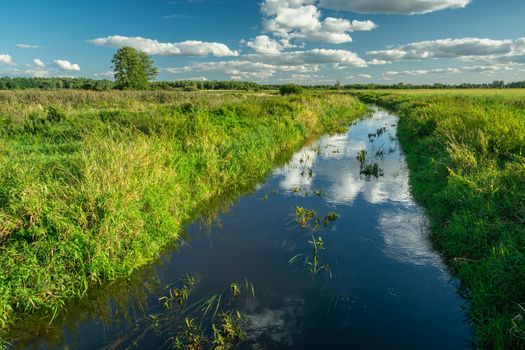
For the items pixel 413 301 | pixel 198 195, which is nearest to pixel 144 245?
pixel 198 195

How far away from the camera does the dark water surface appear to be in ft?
16.1

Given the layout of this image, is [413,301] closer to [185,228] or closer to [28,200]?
[185,228]

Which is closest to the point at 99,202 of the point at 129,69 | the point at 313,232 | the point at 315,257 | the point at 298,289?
the point at 298,289

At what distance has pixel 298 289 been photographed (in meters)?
6.01

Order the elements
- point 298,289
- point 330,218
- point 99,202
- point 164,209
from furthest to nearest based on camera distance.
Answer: point 330,218, point 164,209, point 99,202, point 298,289

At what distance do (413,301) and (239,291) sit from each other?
3.09m

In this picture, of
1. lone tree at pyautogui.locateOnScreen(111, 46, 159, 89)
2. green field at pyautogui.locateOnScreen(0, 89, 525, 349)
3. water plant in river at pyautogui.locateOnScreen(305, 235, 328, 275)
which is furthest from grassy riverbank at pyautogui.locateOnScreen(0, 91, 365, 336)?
lone tree at pyautogui.locateOnScreen(111, 46, 159, 89)

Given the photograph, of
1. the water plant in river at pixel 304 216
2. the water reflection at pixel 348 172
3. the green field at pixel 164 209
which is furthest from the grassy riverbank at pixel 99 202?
the water plant in river at pixel 304 216

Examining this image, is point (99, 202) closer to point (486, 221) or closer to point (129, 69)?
point (486, 221)

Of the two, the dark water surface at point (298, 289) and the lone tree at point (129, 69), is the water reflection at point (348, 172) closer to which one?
the dark water surface at point (298, 289)

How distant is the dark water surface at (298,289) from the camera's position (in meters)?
4.90

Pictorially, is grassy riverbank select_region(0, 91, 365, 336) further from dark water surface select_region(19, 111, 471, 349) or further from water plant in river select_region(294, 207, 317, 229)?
water plant in river select_region(294, 207, 317, 229)

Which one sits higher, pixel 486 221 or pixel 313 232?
pixel 486 221

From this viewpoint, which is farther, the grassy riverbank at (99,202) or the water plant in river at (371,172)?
the water plant in river at (371,172)
